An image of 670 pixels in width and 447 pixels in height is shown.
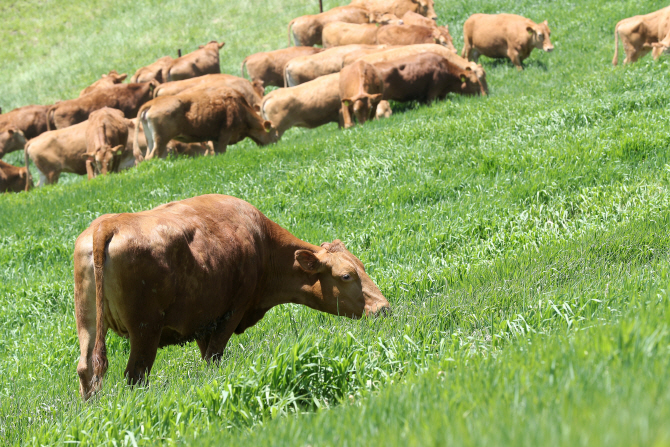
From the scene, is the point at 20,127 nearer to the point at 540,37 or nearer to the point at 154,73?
the point at 154,73

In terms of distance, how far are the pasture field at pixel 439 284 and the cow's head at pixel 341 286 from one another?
0.70 feet

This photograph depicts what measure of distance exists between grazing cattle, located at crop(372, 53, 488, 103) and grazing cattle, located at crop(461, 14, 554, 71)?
2798 mm

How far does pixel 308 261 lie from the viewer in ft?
21.7

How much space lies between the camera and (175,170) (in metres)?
14.4

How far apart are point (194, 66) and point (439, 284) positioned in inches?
853

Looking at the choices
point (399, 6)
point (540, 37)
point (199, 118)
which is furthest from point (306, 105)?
point (399, 6)

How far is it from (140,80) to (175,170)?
14735 millimetres

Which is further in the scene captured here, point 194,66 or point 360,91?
point 194,66

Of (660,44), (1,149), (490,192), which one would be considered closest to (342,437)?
(490,192)

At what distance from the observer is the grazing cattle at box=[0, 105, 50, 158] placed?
24.0 m

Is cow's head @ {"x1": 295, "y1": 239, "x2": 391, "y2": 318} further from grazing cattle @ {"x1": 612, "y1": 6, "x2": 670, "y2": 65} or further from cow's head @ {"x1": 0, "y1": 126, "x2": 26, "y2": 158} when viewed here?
cow's head @ {"x1": 0, "y1": 126, "x2": 26, "y2": 158}

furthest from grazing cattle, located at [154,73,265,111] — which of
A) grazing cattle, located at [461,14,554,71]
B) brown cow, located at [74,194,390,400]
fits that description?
brown cow, located at [74,194,390,400]

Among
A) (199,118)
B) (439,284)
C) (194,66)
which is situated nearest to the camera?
(439,284)

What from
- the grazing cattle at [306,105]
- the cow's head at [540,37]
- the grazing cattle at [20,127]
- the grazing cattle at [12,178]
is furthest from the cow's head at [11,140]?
the cow's head at [540,37]
